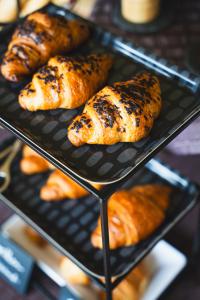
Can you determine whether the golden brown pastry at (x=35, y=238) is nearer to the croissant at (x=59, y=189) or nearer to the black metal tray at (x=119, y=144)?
the croissant at (x=59, y=189)

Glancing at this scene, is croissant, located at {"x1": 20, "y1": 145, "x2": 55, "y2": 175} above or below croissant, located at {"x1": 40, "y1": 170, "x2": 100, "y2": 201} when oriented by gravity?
above

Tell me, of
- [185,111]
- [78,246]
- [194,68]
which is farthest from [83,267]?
[194,68]

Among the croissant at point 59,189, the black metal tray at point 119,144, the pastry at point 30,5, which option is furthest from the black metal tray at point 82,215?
the pastry at point 30,5

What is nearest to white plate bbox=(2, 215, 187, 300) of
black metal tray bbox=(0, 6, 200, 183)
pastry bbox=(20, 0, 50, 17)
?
black metal tray bbox=(0, 6, 200, 183)

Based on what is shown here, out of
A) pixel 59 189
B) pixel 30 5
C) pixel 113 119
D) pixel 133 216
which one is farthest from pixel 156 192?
pixel 30 5

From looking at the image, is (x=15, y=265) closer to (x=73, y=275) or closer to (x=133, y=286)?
(x=73, y=275)

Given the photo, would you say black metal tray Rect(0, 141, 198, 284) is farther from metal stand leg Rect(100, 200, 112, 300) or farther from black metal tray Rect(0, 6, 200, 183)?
black metal tray Rect(0, 6, 200, 183)
